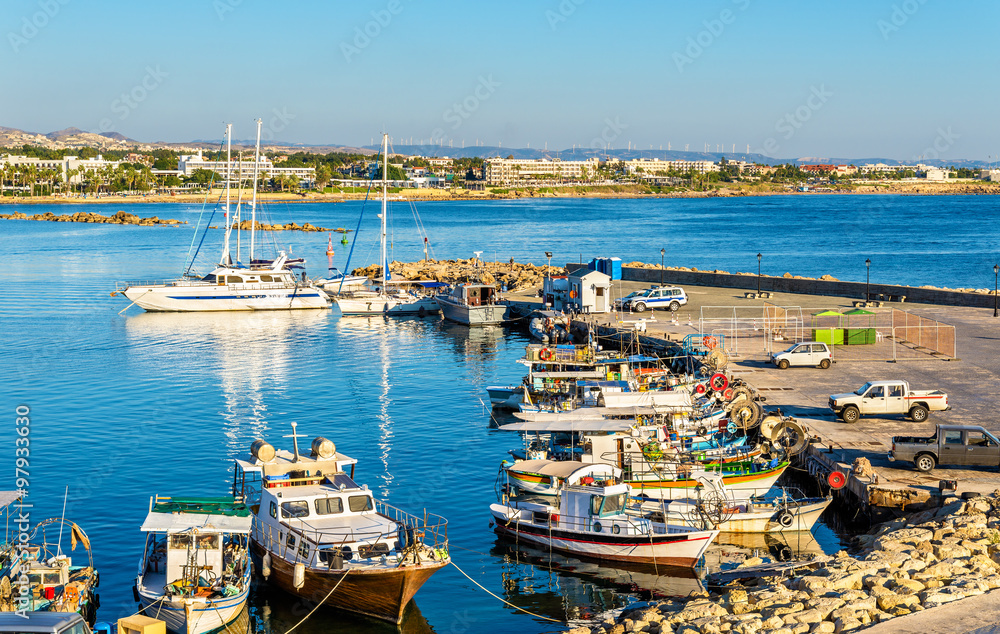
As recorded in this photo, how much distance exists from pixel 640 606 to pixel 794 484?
412 inches

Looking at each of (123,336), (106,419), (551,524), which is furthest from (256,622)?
(123,336)

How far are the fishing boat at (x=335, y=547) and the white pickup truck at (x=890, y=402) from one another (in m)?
16.7

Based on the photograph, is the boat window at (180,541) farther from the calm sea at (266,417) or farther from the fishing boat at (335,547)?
the calm sea at (266,417)

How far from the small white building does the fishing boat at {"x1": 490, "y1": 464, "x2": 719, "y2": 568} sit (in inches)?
1282

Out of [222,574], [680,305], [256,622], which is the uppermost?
[680,305]

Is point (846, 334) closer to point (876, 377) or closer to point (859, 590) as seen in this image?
point (876, 377)

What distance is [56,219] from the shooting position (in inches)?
7781

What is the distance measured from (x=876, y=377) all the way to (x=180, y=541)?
28495mm

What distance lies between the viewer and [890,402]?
108ft

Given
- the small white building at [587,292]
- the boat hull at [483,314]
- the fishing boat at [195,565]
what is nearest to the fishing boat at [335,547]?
the fishing boat at [195,565]

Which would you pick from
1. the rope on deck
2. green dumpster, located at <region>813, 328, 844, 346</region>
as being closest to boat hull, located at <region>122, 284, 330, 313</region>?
green dumpster, located at <region>813, 328, 844, 346</region>

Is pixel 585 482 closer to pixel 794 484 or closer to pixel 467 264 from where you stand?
pixel 794 484

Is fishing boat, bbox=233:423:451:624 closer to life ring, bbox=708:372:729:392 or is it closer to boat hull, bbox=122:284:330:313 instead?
life ring, bbox=708:372:729:392

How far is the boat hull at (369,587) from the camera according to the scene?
832 inches
